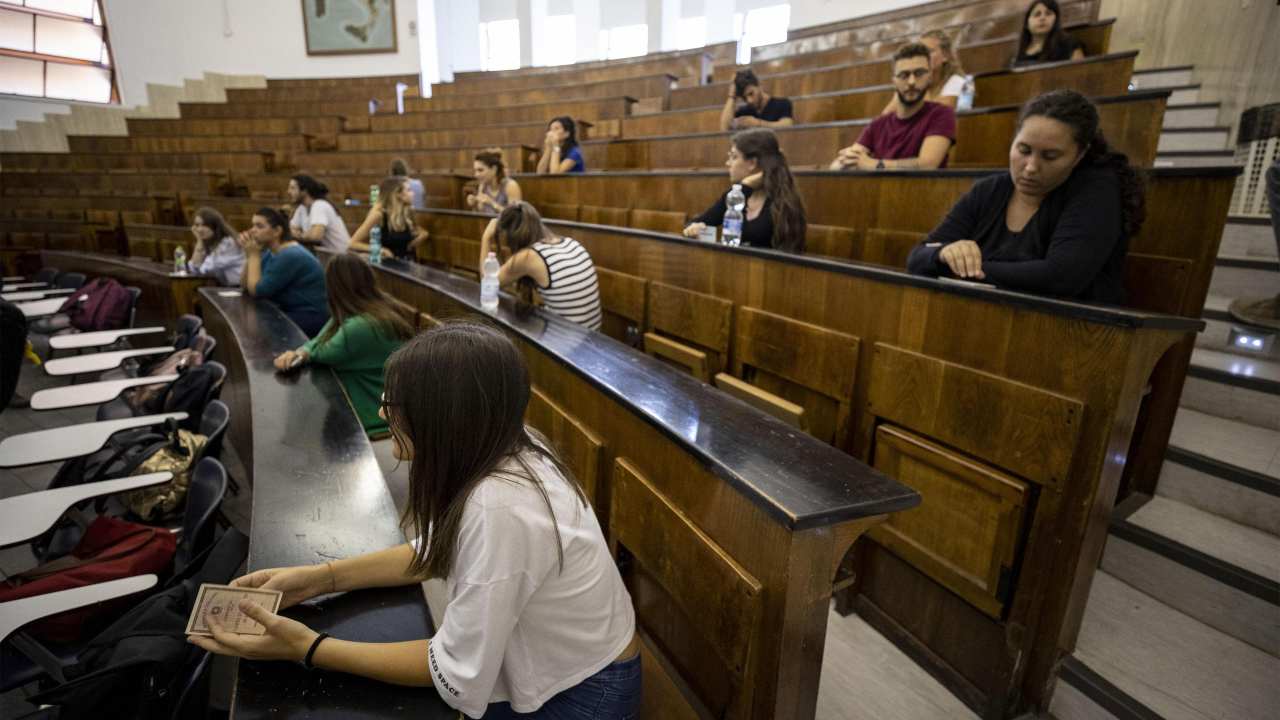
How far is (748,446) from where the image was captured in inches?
30.4

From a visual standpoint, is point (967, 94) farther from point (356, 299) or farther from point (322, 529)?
point (322, 529)

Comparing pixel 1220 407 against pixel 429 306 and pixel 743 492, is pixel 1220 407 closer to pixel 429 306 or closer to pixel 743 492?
pixel 743 492

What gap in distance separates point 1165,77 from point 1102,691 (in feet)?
11.4

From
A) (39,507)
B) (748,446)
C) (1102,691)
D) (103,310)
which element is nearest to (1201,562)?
(1102,691)

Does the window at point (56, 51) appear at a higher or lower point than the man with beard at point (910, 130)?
higher

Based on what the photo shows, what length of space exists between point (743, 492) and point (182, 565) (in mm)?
1046

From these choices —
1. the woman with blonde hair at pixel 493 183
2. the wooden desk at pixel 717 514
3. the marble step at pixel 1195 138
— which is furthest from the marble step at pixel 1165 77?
the wooden desk at pixel 717 514

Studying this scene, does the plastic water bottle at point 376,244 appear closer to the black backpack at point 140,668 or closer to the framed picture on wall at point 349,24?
the black backpack at point 140,668

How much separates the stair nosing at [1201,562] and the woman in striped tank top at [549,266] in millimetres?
1378

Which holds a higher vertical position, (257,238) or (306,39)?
(306,39)

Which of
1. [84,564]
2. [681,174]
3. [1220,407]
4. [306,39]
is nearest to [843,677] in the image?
[1220,407]

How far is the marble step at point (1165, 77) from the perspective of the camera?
3021 mm

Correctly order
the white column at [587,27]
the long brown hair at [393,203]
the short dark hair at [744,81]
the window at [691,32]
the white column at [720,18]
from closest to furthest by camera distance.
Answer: the short dark hair at [744,81], the long brown hair at [393,203], the white column at [720,18], the window at [691,32], the white column at [587,27]

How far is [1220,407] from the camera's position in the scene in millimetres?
1443
